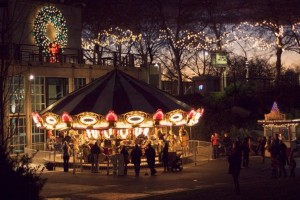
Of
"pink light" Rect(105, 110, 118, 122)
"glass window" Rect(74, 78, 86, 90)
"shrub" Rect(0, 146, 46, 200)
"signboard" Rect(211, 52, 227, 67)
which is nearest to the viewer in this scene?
"shrub" Rect(0, 146, 46, 200)

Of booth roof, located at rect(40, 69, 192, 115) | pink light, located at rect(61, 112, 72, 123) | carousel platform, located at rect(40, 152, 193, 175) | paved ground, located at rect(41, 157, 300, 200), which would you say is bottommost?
paved ground, located at rect(41, 157, 300, 200)

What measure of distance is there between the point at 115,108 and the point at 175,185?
7.36 meters

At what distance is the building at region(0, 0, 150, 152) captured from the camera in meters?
34.9

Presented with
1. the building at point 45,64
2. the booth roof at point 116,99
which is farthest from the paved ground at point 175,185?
the building at point 45,64

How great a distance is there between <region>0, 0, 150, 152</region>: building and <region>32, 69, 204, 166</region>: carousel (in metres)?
2.89

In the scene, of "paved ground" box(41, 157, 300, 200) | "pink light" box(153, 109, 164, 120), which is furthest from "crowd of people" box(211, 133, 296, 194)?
"pink light" box(153, 109, 164, 120)

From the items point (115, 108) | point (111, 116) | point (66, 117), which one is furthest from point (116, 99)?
point (66, 117)

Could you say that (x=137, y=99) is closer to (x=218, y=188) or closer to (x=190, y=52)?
(x=218, y=188)

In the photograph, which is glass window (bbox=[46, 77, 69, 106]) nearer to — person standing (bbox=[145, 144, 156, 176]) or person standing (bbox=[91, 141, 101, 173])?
person standing (bbox=[91, 141, 101, 173])

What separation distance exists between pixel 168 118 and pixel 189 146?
450 centimetres

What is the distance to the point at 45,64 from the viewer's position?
120 feet

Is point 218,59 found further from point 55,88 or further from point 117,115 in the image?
point 117,115

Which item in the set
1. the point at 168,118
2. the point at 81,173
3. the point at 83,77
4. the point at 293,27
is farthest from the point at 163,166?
the point at 293,27

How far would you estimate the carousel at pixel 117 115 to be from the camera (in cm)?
2806
